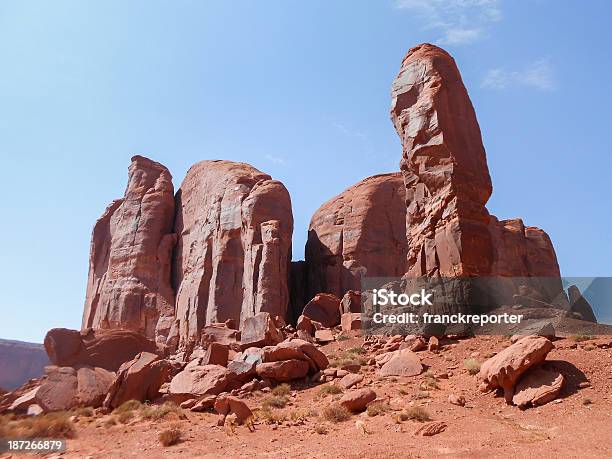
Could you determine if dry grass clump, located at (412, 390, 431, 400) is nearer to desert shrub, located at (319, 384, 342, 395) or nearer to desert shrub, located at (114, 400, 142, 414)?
desert shrub, located at (319, 384, 342, 395)

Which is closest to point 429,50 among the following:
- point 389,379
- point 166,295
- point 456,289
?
point 456,289

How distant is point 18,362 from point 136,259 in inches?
2026

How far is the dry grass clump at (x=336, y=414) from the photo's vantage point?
12037 millimetres

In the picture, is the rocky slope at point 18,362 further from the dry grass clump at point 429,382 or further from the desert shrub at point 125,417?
the dry grass clump at point 429,382

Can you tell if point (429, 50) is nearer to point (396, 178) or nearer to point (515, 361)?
point (515, 361)

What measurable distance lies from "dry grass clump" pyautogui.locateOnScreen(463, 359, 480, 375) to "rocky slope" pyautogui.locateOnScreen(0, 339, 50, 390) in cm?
8143

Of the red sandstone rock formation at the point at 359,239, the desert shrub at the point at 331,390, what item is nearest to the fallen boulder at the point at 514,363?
the desert shrub at the point at 331,390

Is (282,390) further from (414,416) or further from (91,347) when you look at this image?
(91,347)

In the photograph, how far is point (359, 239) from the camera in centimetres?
4197

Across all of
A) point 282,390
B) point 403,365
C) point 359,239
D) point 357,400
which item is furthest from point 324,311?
point 357,400

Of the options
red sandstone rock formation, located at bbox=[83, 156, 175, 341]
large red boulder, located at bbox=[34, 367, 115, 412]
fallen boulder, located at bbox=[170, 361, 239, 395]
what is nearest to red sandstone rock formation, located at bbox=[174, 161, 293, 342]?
red sandstone rock formation, located at bbox=[83, 156, 175, 341]

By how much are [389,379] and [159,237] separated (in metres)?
37.5

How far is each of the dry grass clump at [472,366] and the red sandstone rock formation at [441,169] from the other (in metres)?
5.04

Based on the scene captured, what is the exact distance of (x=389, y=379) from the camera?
14.9 metres
